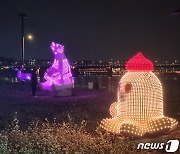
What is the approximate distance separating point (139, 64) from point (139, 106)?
1.02 meters

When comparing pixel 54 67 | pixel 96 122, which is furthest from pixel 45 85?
pixel 96 122

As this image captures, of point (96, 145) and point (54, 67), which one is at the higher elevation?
point (54, 67)

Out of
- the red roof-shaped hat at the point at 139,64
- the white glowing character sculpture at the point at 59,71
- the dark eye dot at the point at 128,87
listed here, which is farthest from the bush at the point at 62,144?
the white glowing character sculpture at the point at 59,71

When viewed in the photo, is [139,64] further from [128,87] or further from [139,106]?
[139,106]

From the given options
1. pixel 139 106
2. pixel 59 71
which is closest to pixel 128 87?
pixel 139 106

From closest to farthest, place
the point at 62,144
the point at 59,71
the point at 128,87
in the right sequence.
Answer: the point at 62,144 < the point at 128,87 < the point at 59,71

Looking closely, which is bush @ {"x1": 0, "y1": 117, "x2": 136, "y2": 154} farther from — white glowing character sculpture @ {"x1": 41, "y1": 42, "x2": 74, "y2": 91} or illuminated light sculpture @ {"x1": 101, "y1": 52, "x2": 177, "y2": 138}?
white glowing character sculpture @ {"x1": 41, "y1": 42, "x2": 74, "y2": 91}

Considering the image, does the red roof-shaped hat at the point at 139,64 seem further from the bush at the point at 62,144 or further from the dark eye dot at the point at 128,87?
the bush at the point at 62,144

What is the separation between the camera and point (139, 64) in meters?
9.63

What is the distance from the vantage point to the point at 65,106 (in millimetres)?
16688

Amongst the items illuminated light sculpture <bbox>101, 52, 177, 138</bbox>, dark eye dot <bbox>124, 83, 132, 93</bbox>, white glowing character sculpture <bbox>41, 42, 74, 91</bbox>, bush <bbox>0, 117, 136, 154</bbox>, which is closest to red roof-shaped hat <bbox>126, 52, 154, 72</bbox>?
illuminated light sculpture <bbox>101, 52, 177, 138</bbox>

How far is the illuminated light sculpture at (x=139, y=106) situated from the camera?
30.1 ft

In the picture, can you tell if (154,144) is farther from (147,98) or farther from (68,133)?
(68,133)

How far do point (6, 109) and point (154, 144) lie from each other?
28.6 ft
